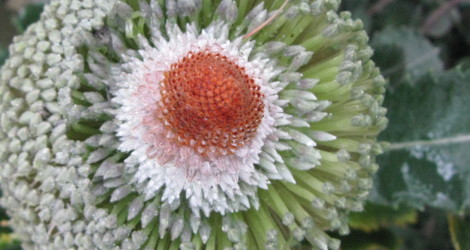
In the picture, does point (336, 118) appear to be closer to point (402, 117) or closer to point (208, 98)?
point (208, 98)

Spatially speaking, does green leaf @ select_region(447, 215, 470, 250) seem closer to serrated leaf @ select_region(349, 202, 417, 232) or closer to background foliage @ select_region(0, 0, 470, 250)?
background foliage @ select_region(0, 0, 470, 250)

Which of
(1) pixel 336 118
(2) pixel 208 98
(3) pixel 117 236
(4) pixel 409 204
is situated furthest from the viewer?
(4) pixel 409 204

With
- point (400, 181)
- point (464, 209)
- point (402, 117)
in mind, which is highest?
point (402, 117)

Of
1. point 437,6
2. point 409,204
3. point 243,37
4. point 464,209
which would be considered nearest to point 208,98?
point 243,37

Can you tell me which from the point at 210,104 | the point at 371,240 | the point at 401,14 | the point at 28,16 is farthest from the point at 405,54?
the point at 28,16

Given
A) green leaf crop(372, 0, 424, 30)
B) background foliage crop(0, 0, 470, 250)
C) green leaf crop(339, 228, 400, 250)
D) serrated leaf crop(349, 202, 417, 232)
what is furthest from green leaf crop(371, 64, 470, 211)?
green leaf crop(372, 0, 424, 30)

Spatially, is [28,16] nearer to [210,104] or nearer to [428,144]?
[210,104]

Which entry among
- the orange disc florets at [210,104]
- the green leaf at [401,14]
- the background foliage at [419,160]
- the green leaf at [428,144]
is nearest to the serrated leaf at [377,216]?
the background foliage at [419,160]

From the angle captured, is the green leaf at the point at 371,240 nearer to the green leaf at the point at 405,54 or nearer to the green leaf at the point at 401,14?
the green leaf at the point at 405,54
